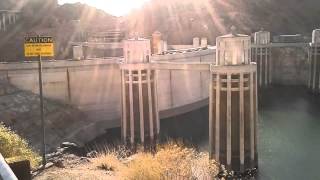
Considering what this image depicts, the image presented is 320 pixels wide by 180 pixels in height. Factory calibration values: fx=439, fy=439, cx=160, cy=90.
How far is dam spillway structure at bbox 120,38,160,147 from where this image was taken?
1641 inches

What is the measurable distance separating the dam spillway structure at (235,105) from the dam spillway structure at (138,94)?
1034 centimetres

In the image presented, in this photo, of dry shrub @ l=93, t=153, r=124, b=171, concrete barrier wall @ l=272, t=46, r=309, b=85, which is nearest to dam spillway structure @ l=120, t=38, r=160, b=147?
dry shrub @ l=93, t=153, r=124, b=171

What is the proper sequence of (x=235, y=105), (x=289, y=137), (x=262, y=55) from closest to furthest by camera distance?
(x=235, y=105) → (x=289, y=137) → (x=262, y=55)

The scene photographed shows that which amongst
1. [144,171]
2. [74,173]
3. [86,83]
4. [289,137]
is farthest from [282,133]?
[74,173]

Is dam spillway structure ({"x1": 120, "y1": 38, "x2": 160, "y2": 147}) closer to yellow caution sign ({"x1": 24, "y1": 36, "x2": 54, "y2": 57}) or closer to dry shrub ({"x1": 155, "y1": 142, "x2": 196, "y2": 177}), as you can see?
dry shrub ({"x1": 155, "y1": 142, "x2": 196, "y2": 177})

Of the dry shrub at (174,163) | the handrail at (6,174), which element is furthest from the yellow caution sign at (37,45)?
the handrail at (6,174)

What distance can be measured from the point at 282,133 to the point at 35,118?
962 inches

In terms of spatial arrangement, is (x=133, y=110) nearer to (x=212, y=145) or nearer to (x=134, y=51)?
(x=134, y=51)

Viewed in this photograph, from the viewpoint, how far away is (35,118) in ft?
139

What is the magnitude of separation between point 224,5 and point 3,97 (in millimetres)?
73501

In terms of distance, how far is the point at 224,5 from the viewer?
106125mm

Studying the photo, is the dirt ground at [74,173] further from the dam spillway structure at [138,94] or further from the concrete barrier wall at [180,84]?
the concrete barrier wall at [180,84]

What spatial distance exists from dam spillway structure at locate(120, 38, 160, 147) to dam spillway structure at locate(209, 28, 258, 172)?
10.3m

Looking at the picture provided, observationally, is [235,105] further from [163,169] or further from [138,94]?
[163,169]
